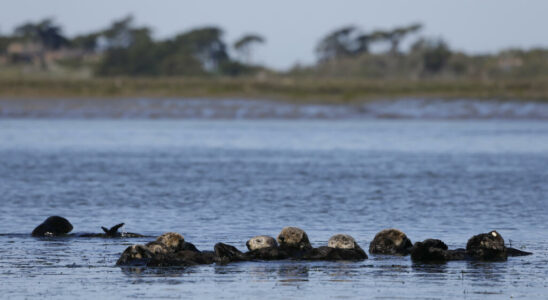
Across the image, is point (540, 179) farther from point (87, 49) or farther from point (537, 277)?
point (87, 49)

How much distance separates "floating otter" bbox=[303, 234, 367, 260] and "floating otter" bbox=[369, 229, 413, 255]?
0.44 m

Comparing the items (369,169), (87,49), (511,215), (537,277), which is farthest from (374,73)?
(537,277)

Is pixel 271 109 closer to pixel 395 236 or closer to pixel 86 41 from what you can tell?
pixel 395 236

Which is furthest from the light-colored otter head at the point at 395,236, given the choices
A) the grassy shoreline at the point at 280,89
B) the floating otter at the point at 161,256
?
the grassy shoreline at the point at 280,89

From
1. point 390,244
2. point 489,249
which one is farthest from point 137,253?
point 489,249

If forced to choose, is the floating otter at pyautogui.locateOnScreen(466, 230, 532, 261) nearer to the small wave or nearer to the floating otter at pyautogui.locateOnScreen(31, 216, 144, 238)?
the floating otter at pyautogui.locateOnScreen(31, 216, 144, 238)

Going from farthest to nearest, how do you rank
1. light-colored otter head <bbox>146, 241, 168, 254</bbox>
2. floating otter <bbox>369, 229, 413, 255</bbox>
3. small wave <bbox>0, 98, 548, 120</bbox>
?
small wave <bbox>0, 98, 548, 120</bbox>, floating otter <bbox>369, 229, 413, 255</bbox>, light-colored otter head <bbox>146, 241, 168, 254</bbox>

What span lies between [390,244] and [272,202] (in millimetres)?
7311

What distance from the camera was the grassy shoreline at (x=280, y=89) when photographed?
230ft

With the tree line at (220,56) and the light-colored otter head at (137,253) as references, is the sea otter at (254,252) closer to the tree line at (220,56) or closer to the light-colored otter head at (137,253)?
the light-colored otter head at (137,253)

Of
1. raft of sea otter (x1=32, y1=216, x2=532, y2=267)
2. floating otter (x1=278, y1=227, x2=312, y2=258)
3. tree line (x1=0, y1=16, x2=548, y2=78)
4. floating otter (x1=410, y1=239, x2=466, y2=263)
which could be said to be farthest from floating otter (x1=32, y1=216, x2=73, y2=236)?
tree line (x1=0, y1=16, x2=548, y2=78)

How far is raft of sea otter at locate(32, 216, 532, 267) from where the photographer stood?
43.1ft

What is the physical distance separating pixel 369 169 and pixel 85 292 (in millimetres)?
19689

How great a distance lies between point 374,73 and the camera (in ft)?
330
